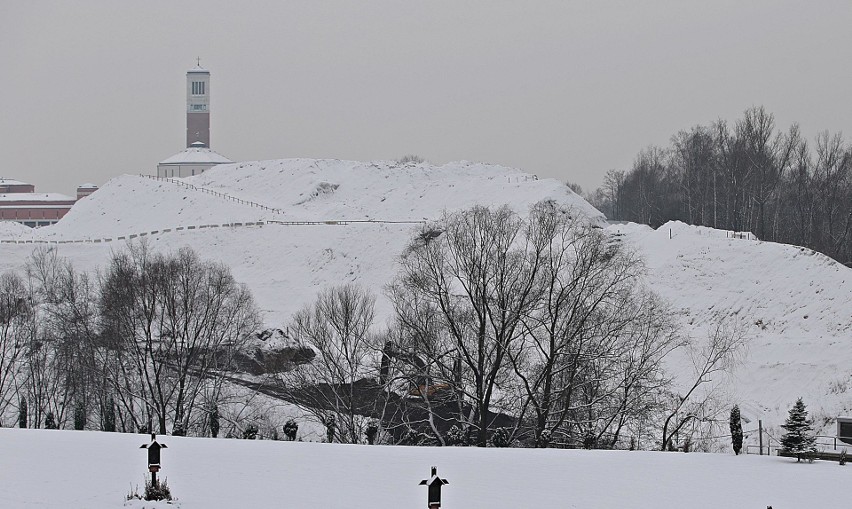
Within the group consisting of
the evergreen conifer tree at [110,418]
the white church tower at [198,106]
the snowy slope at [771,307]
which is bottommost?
the evergreen conifer tree at [110,418]

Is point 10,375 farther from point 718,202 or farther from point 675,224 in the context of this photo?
point 718,202

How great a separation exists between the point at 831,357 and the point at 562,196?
4131cm

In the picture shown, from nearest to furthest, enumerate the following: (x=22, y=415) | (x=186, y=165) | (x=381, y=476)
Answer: (x=381, y=476), (x=22, y=415), (x=186, y=165)

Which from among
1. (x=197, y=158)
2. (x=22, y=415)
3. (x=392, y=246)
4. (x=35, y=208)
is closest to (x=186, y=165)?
(x=197, y=158)

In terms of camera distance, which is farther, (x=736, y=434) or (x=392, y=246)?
(x=392, y=246)

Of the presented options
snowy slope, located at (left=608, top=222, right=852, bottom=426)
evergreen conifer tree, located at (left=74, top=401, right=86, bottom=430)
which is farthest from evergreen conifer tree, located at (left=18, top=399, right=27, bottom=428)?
snowy slope, located at (left=608, top=222, right=852, bottom=426)

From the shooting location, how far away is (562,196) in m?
75.8

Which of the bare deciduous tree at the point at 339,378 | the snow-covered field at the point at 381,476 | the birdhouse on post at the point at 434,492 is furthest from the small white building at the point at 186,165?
the birdhouse on post at the point at 434,492

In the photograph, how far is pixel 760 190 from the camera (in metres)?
59.8

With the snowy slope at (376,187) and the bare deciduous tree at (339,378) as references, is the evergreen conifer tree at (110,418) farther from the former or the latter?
the snowy slope at (376,187)

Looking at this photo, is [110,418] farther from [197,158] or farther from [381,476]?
[197,158]

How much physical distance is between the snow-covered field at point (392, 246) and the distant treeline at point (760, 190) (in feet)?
27.3

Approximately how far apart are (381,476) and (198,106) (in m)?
143

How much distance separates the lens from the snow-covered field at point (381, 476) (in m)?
14.7
